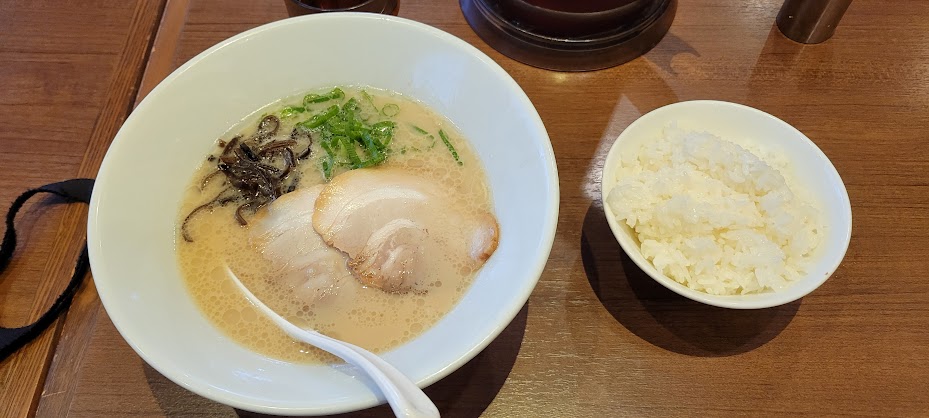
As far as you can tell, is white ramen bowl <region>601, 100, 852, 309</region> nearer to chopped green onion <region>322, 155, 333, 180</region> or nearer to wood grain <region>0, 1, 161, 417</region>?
chopped green onion <region>322, 155, 333, 180</region>

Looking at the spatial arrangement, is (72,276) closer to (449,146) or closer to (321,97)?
(321,97)

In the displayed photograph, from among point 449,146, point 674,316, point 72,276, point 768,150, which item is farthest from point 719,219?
point 72,276

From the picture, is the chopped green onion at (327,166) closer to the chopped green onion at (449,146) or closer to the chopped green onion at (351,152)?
the chopped green onion at (351,152)

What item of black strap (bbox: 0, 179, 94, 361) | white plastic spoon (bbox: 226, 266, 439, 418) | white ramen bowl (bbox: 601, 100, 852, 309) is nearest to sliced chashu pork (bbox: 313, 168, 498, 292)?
white plastic spoon (bbox: 226, 266, 439, 418)

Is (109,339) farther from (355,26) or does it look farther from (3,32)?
(3,32)

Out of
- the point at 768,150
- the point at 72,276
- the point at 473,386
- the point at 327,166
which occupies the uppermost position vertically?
the point at 768,150
